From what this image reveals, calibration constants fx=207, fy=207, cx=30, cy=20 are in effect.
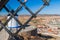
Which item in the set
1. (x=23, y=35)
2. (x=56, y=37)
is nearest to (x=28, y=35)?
(x=23, y=35)

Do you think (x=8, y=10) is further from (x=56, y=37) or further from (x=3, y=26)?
(x=56, y=37)

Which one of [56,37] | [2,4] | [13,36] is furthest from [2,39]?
[56,37]

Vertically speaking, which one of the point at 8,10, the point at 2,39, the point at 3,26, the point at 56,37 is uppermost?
the point at 8,10

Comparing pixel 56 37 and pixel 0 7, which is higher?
pixel 0 7

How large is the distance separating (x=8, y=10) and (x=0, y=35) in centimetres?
155

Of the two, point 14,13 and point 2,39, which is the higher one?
point 14,13

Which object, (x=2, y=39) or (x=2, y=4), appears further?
(x=2, y=39)

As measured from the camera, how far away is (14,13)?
5.24 meters

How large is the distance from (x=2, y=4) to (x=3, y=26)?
0.73 meters

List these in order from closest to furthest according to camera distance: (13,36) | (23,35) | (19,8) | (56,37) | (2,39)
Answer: (19,8), (13,36), (2,39), (23,35), (56,37)

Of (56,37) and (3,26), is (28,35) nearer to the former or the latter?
(56,37)

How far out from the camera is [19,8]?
17.0ft

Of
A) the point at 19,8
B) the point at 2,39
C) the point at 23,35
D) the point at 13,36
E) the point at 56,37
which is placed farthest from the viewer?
the point at 56,37

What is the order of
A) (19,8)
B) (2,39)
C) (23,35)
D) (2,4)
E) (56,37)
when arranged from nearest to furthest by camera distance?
1. (2,4)
2. (19,8)
3. (2,39)
4. (23,35)
5. (56,37)
